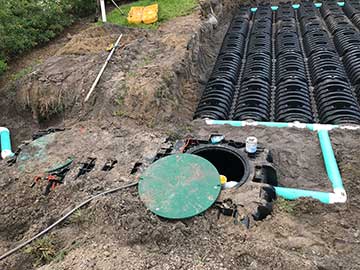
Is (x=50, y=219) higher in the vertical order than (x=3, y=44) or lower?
lower

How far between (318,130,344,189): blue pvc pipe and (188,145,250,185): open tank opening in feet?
5.23

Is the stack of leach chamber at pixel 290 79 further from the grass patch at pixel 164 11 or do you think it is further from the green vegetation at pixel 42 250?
the green vegetation at pixel 42 250

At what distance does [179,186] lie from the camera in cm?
577

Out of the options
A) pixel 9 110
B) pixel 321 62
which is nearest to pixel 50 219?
pixel 9 110

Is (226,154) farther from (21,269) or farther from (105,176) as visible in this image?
(21,269)

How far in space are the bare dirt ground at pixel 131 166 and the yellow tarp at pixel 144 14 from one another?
0.74 metres

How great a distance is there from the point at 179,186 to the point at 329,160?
3.02 m

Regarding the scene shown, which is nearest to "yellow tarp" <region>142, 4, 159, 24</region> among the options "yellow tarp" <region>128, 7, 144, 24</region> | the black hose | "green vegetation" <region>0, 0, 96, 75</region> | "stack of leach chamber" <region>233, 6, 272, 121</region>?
"yellow tarp" <region>128, 7, 144, 24</region>

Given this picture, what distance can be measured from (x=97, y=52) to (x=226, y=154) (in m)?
5.50

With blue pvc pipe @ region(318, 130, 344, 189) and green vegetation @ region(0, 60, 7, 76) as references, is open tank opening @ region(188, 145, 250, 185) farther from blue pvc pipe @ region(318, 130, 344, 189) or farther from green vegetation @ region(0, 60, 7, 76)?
green vegetation @ region(0, 60, 7, 76)

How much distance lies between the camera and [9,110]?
9.48 m

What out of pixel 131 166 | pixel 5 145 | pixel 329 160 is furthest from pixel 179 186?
pixel 5 145

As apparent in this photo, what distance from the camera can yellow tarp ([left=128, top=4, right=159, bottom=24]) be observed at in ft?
40.5

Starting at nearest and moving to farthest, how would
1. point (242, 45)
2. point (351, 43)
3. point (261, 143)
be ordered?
point (261, 143)
point (351, 43)
point (242, 45)
